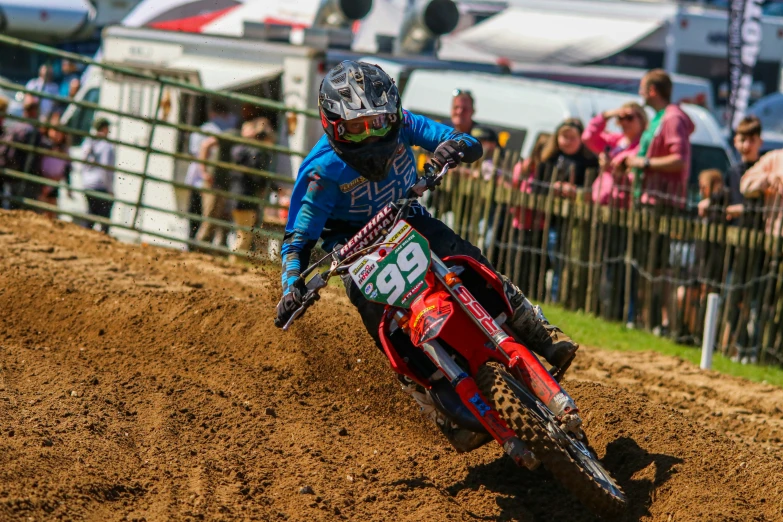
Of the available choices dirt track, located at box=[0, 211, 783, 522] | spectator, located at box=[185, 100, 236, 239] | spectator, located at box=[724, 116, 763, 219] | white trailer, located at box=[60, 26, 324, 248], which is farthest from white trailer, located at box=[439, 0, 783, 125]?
dirt track, located at box=[0, 211, 783, 522]

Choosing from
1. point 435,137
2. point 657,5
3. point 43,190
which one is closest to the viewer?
point 435,137

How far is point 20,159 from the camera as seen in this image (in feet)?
46.2

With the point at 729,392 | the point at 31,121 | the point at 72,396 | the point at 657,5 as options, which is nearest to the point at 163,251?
the point at 31,121

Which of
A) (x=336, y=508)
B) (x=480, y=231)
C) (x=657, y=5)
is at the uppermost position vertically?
(x=657, y=5)

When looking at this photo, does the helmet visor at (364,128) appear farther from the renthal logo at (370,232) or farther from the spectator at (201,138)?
the spectator at (201,138)

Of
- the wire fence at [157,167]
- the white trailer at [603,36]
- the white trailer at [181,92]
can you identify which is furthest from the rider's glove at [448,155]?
the white trailer at [603,36]

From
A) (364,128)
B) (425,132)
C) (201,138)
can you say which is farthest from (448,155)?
(201,138)

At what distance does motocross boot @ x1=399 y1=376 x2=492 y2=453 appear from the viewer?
20.1 feet

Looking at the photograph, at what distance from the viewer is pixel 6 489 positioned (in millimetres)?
5137

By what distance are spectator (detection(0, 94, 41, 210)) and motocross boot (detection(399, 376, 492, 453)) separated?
8846mm

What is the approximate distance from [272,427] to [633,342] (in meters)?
4.82

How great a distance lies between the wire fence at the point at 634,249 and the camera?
10.0 m

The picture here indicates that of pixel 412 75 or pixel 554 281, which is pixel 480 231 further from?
pixel 412 75

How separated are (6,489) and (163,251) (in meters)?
6.79
